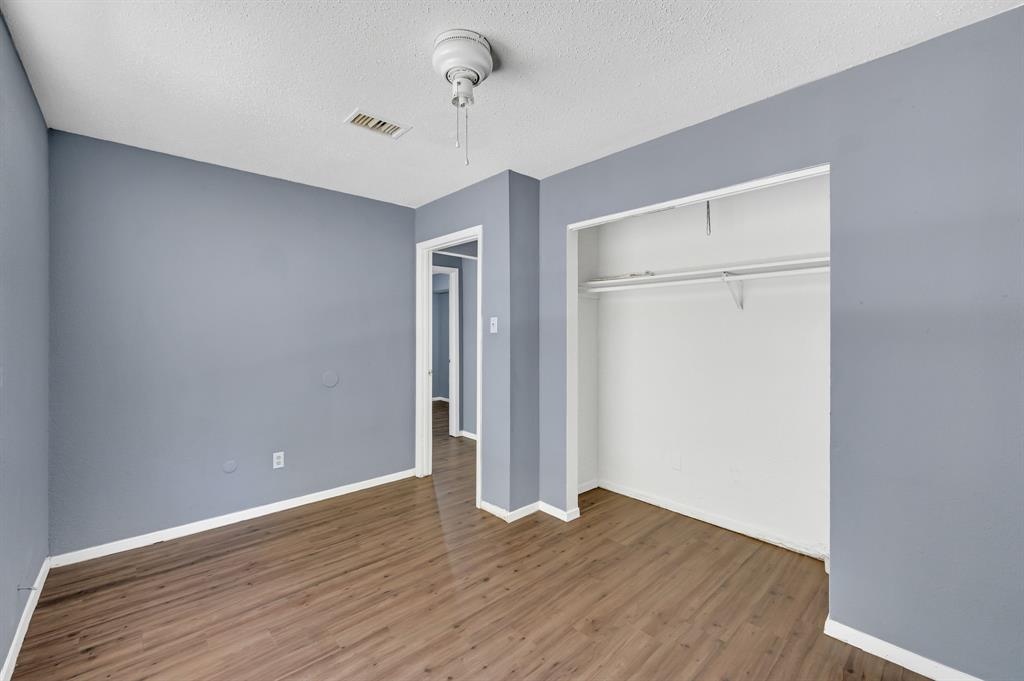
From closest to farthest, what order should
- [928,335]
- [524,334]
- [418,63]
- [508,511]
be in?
[928,335], [418,63], [508,511], [524,334]

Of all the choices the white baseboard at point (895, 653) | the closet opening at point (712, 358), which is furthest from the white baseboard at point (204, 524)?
the white baseboard at point (895, 653)

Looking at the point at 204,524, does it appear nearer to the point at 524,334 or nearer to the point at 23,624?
the point at 23,624

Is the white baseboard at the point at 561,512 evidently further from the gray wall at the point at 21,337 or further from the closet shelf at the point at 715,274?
the gray wall at the point at 21,337

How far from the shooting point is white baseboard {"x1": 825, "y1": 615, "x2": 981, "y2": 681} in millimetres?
1800

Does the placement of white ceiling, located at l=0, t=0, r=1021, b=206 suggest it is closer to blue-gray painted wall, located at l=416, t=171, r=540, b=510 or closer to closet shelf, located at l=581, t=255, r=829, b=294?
blue-gray painted wall, located at l=416, t=171, r=540, b=510

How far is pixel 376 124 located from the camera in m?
2.62

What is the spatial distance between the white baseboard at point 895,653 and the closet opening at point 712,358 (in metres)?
0.82

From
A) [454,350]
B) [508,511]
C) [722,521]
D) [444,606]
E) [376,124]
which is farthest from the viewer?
[454,350]

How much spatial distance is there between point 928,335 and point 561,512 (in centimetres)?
245

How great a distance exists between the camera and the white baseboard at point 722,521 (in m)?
2.82

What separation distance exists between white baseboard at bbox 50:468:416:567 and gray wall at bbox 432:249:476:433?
1842mm

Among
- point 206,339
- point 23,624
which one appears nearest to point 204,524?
point 23,624

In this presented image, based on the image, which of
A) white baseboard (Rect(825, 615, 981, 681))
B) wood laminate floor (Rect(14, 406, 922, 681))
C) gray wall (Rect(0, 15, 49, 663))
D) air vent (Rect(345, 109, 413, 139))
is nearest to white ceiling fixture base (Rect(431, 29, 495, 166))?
air vent (Rect(345, 109, 413, 139))

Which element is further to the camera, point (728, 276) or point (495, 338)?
point (495, 338)
